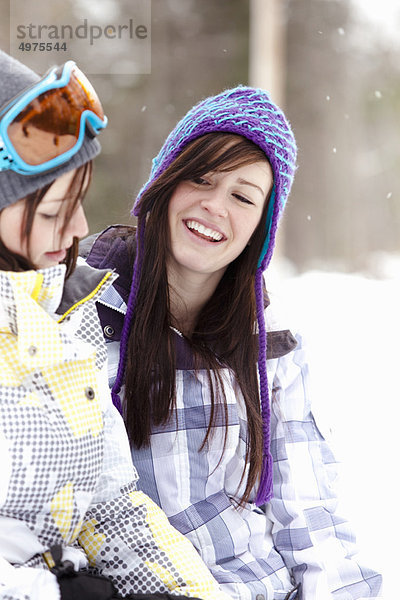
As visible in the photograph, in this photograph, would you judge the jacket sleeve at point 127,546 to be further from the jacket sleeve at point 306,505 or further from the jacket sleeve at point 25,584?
the jacket sleeve at point 306,505

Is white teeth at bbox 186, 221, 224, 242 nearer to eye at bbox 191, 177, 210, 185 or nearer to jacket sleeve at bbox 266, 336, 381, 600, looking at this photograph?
eye at bbox 191, 177, 210, 185

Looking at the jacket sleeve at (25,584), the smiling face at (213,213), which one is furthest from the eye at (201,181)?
the jacket sleeve at (25,584)

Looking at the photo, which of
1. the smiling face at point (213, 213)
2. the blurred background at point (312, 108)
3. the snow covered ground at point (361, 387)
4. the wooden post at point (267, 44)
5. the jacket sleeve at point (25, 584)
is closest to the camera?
the jacket sleeve at point (25, 584)

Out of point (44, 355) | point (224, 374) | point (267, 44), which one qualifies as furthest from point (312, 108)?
point (44, 355)

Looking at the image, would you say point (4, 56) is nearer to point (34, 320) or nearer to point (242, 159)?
point (34, 320)

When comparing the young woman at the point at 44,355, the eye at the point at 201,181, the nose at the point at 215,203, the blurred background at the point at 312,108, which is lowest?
the young woman at the point at 44,355

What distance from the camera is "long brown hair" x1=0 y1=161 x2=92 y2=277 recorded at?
1.09 m

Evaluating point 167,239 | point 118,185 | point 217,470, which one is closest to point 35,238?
point 167,239

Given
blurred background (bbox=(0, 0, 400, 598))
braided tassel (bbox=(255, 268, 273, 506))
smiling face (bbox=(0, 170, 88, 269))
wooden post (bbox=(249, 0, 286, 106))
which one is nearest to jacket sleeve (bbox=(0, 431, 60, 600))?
smiling face (bbox=(0, 170, 88, 269))

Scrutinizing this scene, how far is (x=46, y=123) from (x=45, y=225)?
0.16 meters

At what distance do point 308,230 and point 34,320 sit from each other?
25.9 ft

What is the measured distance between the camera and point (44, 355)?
109 centimetres

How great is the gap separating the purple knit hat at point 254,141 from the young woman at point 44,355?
42 cm

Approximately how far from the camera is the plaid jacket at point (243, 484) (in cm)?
159
